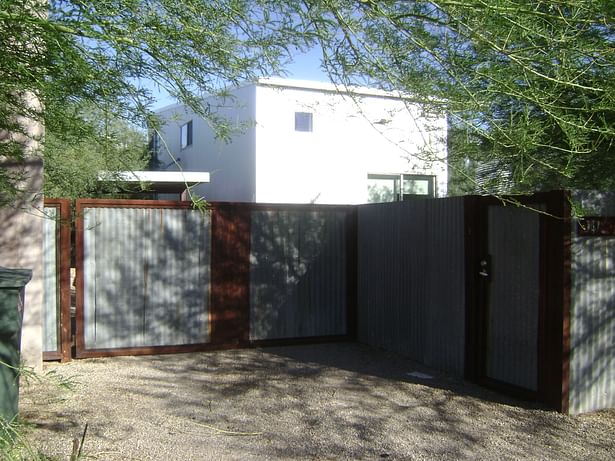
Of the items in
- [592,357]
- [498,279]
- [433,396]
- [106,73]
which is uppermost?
[106,73]

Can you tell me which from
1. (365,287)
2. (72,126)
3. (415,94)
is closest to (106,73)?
(72,126)

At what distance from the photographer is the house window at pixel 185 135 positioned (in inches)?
667

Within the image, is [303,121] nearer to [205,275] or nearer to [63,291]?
[205,275]

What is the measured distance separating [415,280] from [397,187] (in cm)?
711

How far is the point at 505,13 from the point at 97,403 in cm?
488

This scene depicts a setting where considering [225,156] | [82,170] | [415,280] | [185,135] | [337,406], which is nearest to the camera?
[337,406]

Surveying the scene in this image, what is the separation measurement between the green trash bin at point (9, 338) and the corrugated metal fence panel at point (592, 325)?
4681 millimetres

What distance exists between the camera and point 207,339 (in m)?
8.49

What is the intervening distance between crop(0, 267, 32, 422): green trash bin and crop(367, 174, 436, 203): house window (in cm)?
1081

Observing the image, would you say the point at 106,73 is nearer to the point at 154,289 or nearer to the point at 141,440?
the point at 141,440

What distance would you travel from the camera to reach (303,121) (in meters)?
14.1

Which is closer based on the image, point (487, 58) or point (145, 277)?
point (487, 58)

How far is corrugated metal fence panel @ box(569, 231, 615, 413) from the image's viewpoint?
576 cm

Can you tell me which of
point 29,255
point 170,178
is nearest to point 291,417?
point 29,255
